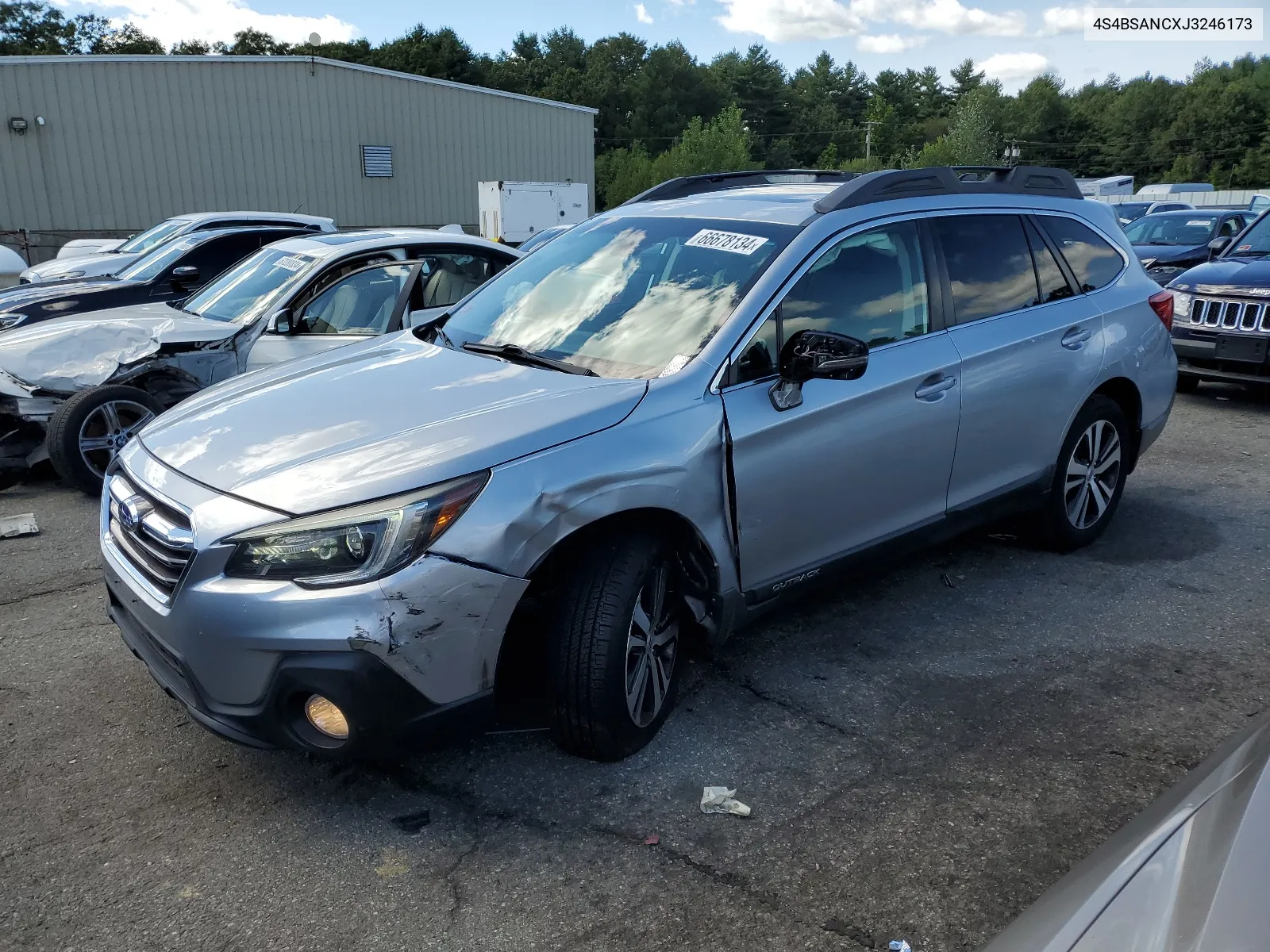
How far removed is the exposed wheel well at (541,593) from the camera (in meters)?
2.94

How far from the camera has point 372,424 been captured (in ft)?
9.92

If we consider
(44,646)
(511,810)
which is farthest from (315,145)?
(511,810)

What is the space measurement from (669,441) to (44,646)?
9.62 ft

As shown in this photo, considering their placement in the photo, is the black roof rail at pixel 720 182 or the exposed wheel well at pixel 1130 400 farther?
the exposed wheel well at pixel 1130 400

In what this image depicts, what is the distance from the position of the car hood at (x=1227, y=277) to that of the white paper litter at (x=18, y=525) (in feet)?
30.1

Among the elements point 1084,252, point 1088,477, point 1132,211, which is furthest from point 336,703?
point 1132,211

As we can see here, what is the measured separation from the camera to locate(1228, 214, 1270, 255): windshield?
9.26 m

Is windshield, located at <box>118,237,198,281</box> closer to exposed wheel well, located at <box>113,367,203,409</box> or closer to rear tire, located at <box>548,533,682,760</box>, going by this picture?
exposed wheel well, located at <box>113,367,203,409</box>

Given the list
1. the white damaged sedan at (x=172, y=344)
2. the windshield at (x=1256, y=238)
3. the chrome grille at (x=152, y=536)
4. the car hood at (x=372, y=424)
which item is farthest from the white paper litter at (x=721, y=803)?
the windshield at (x=1256, y=238)

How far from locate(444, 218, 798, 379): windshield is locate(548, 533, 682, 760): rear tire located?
2.17 feet

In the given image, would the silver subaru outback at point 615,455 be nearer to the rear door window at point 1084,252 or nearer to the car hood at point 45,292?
the rear door window at point 1084,252

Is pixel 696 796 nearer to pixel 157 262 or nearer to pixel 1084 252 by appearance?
pixel 1084 252

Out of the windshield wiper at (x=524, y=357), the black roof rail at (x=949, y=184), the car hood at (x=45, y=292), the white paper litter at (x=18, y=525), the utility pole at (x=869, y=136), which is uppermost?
the utility pole at (x=869, y=136)

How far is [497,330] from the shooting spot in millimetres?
3918
